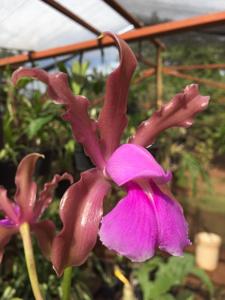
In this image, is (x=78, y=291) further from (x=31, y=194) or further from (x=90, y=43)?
(x=31, y=194)

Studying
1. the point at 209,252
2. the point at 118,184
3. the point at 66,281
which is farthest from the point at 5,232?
the point at 209,252

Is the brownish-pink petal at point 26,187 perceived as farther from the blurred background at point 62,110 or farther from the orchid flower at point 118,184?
the blurred background at point 62,110

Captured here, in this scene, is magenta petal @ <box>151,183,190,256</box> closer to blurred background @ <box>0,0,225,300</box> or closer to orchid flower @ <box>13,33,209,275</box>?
orchid flower @ <box>13,33,209,275</box>

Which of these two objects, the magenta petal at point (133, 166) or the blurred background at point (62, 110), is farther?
the blurred background at point (62, 110)

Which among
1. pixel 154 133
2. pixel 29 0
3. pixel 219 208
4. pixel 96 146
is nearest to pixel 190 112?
pixel 154 133

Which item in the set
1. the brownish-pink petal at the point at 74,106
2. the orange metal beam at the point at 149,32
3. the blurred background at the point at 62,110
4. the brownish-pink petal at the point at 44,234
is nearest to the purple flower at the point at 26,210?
the brownish-pink petal at the point at 44,234

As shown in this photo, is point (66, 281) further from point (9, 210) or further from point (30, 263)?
point (9, 210)
